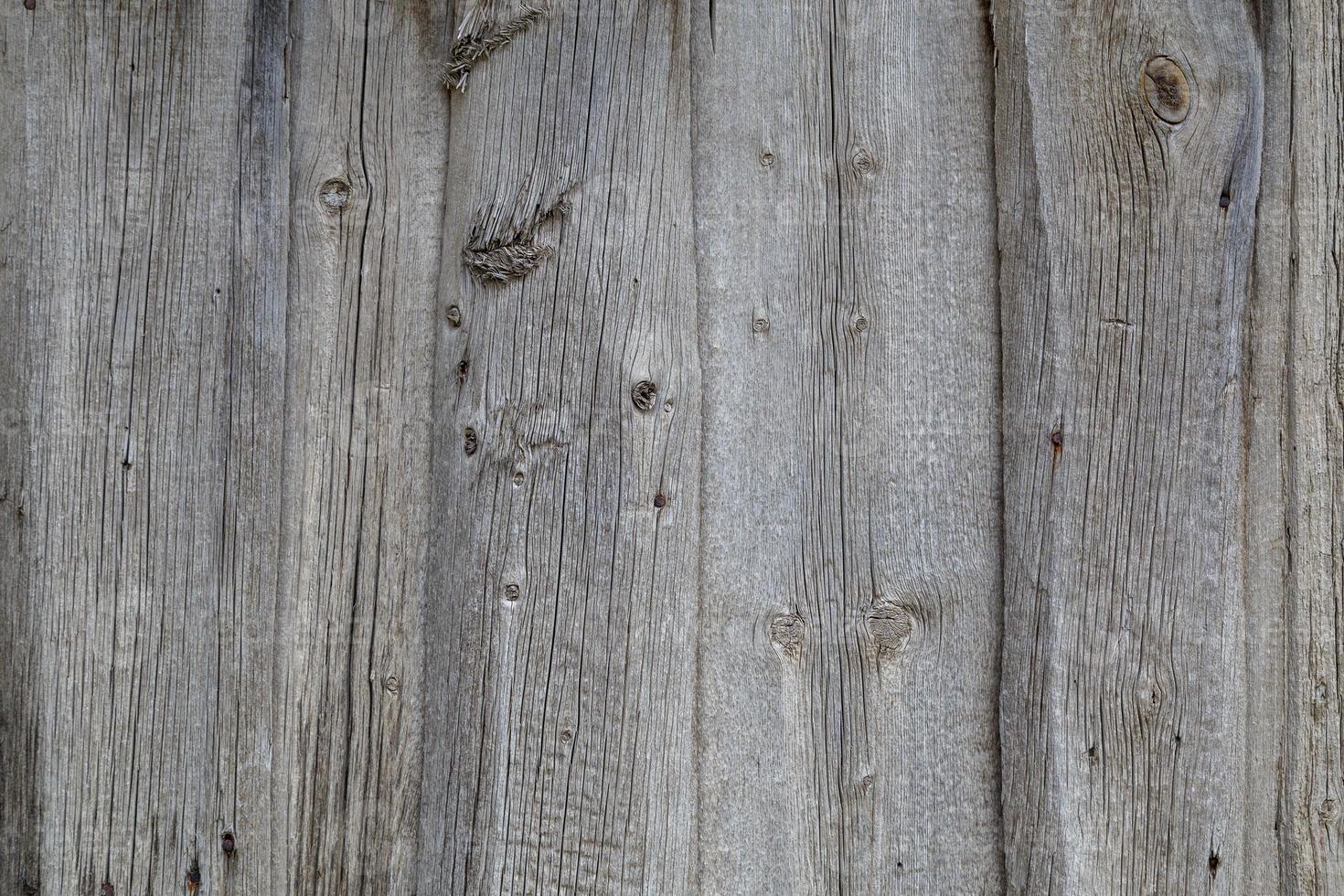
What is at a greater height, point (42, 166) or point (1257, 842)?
point (42, 166)

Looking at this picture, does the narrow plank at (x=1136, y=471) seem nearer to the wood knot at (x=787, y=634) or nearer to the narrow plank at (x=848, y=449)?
the narrow plank at (x=848, y=449)

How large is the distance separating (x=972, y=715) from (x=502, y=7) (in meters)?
1.20

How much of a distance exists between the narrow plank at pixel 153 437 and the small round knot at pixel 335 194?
0.07 m

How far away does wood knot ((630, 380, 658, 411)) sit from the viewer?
4.14 feet

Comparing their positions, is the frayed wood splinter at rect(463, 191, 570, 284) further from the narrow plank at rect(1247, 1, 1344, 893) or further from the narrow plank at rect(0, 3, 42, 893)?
the narrow plank at rect(1247, 1, 1344, 893)

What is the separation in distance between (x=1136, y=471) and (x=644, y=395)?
2.21 ft

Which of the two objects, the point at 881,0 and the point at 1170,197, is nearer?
the point at 1170,197

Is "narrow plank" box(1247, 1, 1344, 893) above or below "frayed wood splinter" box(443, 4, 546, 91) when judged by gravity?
below

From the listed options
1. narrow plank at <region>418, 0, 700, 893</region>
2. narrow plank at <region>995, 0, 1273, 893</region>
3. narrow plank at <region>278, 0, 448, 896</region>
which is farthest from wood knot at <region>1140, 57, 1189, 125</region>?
narrow plank at <region>278, 0, 448, 896</region>

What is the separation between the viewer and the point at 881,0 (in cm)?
135

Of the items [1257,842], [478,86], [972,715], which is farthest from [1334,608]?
[478,86]

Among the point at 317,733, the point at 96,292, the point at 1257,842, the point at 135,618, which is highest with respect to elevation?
the point at 96,292

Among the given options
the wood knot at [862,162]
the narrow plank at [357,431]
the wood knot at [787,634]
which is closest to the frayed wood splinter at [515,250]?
the narrow plank at [357,431]

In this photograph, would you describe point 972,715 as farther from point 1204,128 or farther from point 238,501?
point 238,501
